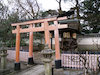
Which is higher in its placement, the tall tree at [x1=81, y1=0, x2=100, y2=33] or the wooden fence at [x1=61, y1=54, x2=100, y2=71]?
the tall tree at [x1=81, y1=0, x2=100, y2=33]

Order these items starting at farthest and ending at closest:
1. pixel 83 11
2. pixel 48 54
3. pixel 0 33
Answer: pixel 83 11
pixel 0 33
pixel 48 54

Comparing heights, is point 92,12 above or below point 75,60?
above

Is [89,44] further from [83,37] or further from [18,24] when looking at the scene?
[18,24]

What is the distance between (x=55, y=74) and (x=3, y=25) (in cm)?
926

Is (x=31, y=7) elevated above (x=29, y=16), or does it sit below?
above

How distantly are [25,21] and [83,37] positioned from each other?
11.3m

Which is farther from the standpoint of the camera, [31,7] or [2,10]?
[31,7]

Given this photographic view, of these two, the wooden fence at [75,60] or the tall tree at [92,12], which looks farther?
the tall tree at [92,12]

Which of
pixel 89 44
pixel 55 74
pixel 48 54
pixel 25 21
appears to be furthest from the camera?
pixel 89 44

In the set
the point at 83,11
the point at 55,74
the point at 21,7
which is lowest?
the point at 55,74

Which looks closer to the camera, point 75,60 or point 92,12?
point 75,60

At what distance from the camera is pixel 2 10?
12.5 meters

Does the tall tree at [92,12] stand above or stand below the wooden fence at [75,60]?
above

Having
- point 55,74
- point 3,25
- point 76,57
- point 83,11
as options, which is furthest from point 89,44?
point 3,25
